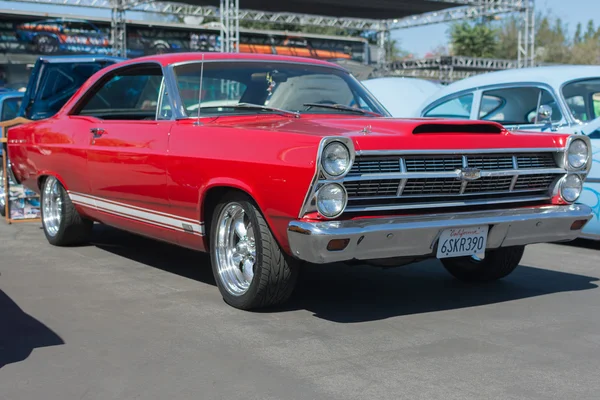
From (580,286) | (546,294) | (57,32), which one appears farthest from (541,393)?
(57,32)

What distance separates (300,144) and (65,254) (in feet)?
11.3

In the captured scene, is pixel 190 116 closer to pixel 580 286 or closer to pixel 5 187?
pixel 580 286

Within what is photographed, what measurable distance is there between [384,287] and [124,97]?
11.0 feet

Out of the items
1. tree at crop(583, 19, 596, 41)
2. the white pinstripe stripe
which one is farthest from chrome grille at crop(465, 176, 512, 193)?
tree at crop(583, 19, 596, 41)

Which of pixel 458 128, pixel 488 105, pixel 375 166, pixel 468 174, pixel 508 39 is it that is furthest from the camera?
pixel 508 39

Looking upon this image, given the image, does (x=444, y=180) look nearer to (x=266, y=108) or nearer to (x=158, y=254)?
(x=266, y=108)

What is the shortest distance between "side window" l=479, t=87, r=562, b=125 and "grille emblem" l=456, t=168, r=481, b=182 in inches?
140

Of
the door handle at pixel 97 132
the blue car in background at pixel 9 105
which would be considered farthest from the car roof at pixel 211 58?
the blue car in background at pixel 9 105

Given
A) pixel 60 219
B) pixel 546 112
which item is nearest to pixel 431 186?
pixel 546 112

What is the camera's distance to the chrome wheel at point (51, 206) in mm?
7332

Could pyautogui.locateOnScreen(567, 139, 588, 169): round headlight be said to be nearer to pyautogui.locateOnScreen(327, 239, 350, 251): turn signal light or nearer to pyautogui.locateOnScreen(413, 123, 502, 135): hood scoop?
pyautogui.locateOnScreen(413, 123, 502, 135): hood scoop

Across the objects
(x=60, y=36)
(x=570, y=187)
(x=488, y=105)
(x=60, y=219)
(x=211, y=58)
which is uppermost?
(x=60, y=36)

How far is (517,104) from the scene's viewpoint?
840 cm

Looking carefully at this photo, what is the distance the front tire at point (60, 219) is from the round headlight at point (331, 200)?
11.3ft
